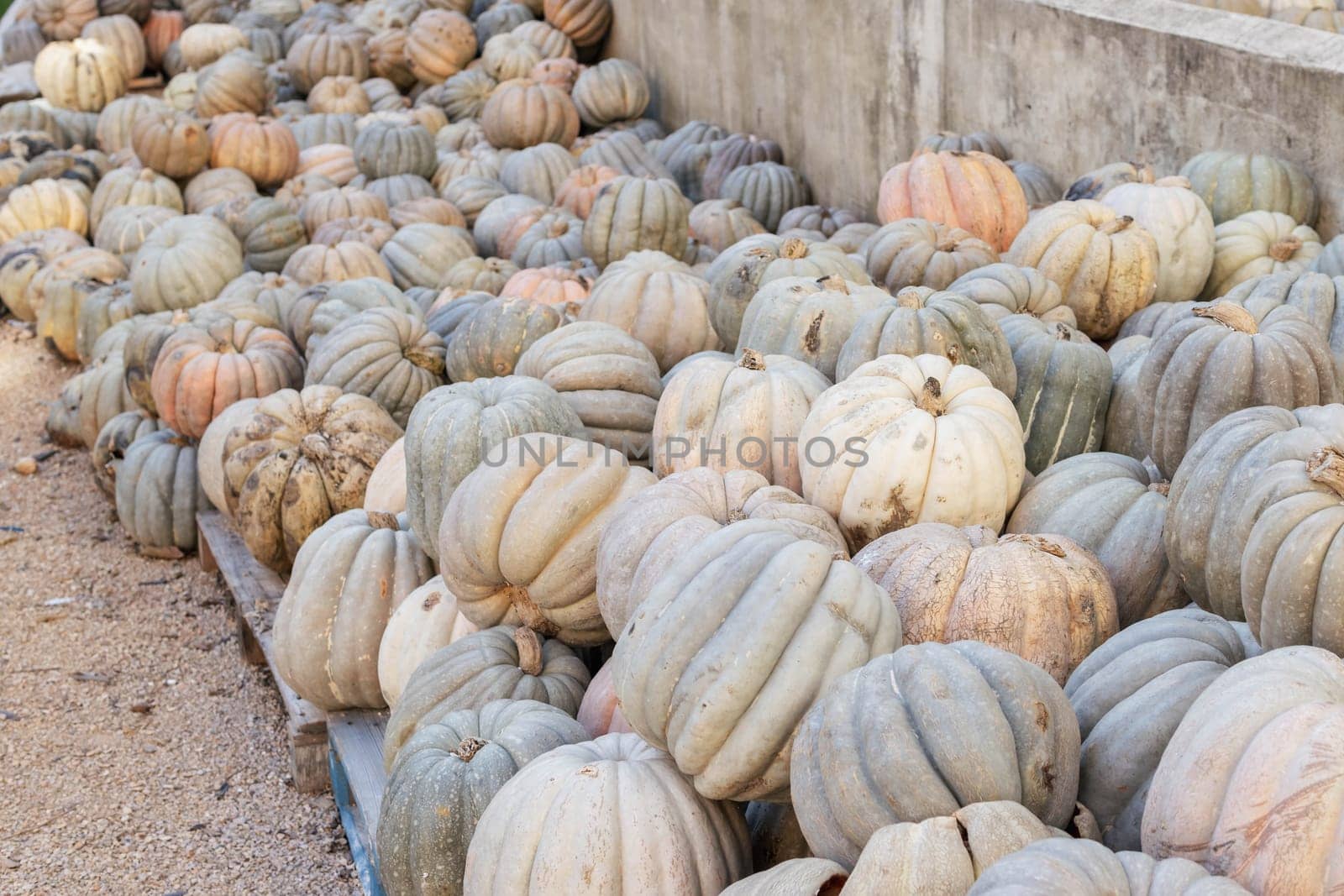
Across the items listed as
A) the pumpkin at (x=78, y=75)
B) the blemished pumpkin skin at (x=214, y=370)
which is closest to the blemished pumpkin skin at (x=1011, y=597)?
the blemished pumpkin skin at (x=214, y=370)

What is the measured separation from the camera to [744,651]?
8.22ft

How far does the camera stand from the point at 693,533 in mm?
2967

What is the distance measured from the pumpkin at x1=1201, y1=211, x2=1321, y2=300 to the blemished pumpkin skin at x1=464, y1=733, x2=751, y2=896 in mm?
3059

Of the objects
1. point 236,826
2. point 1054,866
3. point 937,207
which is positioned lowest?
point 236,826

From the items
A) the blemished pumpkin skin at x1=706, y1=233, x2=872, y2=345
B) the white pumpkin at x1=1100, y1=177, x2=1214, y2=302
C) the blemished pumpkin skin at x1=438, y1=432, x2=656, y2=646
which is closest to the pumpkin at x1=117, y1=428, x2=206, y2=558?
the blemished pumpkin skin at x1=706, y1=233, x2=872, y2=345

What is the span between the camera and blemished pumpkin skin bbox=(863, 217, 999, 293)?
16.1 ft

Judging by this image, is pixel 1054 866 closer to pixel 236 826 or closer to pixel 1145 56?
pixel 236 826

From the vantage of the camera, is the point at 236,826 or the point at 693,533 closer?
the point at 693,533

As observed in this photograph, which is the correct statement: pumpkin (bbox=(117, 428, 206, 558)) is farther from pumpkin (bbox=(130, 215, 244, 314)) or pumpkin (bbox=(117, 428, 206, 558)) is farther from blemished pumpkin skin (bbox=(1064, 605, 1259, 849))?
blemished pumpkin skin (bbox=(1064, 605, 1259, 849))

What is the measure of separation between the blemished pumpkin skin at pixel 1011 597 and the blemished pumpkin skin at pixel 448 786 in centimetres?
81

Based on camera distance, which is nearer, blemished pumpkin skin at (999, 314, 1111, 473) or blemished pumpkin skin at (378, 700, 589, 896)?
blemished pumpkin skin at (378, 700, 589, 896)

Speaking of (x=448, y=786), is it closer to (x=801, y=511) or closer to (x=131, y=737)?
(x=801, y=511)

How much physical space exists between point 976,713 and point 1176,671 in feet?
1.57

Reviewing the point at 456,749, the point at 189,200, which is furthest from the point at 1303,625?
the point at 189,200
